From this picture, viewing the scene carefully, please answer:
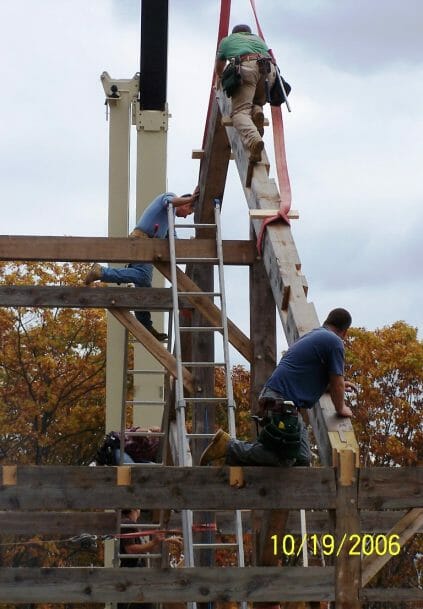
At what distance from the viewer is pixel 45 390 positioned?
96.9ft

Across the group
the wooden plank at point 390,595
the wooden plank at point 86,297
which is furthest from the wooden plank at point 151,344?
the wooden plank at point 390,595

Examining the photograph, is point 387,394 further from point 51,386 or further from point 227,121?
point 227,121

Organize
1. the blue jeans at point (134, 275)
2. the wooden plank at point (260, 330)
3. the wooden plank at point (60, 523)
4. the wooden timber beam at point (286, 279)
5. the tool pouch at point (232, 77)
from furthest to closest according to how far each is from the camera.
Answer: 1. the wooden plank at point (60, 523)
2. the blue jeans at point (134, 275)
3. the wooden plank at point (260, 330)
4. the tool pouch at point (232, 77)
5. the wooden timber beam at point (286, 279)

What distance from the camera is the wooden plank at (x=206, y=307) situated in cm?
1096

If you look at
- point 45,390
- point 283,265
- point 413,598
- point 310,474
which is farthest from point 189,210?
point 45,390

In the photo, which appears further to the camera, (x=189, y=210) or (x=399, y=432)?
(x=399, y=432)

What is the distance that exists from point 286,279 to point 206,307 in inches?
88.2

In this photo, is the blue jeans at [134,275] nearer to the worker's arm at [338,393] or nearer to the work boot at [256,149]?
the work boot at [256,149]

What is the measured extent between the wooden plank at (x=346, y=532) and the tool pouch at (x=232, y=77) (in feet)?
15.2

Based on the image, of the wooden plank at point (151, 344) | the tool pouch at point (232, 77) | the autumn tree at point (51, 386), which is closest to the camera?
the tool pouch at point (232, 77)

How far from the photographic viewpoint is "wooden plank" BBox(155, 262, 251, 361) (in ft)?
36.0

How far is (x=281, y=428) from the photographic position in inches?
279

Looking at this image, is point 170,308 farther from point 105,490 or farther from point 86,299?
point 105,490

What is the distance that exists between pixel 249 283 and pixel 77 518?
388cm
